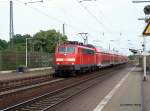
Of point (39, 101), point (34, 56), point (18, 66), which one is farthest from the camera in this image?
point (34, 56)

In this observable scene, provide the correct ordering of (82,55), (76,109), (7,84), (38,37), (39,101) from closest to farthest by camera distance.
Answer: (76,109) < (39,101) < (7,84) < (82,55) < (38,37)

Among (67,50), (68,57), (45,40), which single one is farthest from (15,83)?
(45,40)

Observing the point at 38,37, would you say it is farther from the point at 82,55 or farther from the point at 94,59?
the point at 82,55

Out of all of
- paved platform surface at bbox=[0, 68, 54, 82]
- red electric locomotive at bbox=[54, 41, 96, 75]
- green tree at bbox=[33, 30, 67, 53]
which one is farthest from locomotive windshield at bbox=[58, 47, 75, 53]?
green tree at bbox=[33, 30, 67, 53]

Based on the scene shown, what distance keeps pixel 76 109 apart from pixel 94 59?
3439cm

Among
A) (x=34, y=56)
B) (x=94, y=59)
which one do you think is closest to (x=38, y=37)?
(x=34, y=56)

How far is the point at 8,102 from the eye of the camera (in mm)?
17812

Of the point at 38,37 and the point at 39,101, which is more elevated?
the point at 38,37

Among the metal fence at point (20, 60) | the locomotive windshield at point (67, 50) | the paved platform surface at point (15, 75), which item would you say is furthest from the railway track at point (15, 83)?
the metal fence at point (20, 60)

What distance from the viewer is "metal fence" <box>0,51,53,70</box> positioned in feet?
163

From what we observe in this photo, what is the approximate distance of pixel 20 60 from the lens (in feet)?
183

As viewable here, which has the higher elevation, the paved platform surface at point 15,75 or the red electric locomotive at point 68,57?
the red electric locomotive at point 68,57

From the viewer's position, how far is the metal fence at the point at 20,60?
163ft

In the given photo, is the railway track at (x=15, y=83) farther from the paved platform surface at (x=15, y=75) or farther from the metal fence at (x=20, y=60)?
the metal fence at (x=20, y=60)
